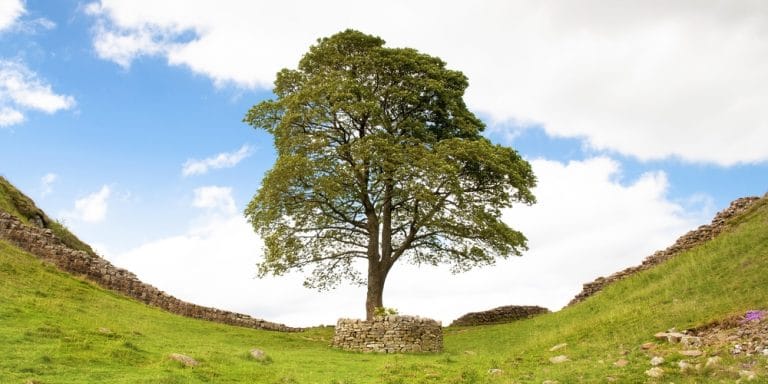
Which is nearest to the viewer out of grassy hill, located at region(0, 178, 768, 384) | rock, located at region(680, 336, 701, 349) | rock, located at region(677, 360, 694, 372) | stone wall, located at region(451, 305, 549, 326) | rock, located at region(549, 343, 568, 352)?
rock, located at region(677, 360, 694, 372)

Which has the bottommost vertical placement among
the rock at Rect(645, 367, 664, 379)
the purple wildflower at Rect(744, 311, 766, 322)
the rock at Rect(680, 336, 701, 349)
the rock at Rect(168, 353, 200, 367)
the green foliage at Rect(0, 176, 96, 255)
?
the rock at Rect(168, 353, 200, 367)

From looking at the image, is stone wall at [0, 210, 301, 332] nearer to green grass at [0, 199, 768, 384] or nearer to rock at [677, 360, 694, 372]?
green grass at [0, 199, 768, 384]

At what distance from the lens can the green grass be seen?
1748 centimetres

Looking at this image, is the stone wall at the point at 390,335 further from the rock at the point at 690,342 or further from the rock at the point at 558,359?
the rock at the point at 690,342

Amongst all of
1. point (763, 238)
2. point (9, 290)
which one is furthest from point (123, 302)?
point (763, 238)

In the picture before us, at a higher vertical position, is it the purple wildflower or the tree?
the tree

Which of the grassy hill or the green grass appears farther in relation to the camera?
the green grass

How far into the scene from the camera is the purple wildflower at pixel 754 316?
19.6 metres

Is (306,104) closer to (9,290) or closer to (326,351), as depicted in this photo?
(326,351)

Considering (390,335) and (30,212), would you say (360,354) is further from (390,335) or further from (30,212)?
(30,212)

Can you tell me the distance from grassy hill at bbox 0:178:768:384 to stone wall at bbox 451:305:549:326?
9211 millimetres

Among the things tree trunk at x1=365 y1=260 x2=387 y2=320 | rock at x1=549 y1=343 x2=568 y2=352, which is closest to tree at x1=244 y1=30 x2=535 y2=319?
tree trunk at x1=365 y1=260 x2=387 y2=320

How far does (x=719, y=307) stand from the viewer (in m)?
22.6

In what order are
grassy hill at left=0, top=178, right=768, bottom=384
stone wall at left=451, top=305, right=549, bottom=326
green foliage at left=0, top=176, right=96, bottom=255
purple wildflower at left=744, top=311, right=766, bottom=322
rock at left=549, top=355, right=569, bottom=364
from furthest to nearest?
stone wall at left=451, top=305, right=549, bottom=326 → green foliage at left=0, top=176, right=96, bottom=255 → rock at left=549, top=355, right=569, bottom=364 → purple wildflower at left=744, top=311, right=766, bottom=322 → grassy hill at left=0, top=178, right=768, bottom=384
